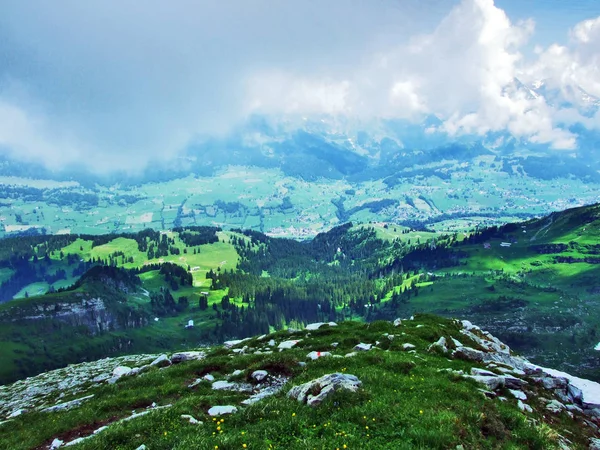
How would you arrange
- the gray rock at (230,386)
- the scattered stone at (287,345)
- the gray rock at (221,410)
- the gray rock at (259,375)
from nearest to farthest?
the gray rock at (221,410)
the gray rock at (230,386)
the gray rock at (259,375)
the scattered stone at (287,345)

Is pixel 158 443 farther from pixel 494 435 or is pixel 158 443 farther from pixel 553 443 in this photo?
pixel 553 443

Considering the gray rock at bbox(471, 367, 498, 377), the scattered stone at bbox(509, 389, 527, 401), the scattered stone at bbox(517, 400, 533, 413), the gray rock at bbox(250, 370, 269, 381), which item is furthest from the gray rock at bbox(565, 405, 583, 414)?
the gray rock at bbox(250, 370, 269, 381)

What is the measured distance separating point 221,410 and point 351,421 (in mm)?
8265

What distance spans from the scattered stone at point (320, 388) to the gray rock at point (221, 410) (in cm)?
343

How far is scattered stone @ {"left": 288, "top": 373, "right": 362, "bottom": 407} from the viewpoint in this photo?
66.6 feet

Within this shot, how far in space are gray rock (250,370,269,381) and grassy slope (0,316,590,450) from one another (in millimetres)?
3536

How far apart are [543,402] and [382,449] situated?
17947mm

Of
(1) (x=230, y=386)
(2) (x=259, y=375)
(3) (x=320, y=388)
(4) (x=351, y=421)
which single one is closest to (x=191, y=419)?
(3) (x=320, y=388)

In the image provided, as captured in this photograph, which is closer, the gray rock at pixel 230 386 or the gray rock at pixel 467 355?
the gray rock at pixel 230 386

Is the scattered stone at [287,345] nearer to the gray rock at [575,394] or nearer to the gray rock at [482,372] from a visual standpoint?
the gray rock at [482,372]

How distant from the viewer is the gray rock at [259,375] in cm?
3167

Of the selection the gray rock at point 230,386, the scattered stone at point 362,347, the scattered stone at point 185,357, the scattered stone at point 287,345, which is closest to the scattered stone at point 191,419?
the gray rock at point 230,386

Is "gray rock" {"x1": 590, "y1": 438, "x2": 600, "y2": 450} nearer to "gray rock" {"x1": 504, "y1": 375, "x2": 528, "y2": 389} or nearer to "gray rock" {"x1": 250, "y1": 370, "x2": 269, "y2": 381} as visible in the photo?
"gray rock" {"x1": 504, "y1": 375, "x2": 528, "y2": 389}

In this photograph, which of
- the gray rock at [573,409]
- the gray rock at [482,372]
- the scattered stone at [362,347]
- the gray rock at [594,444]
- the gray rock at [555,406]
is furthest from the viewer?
the scattered stone at [362,347]
